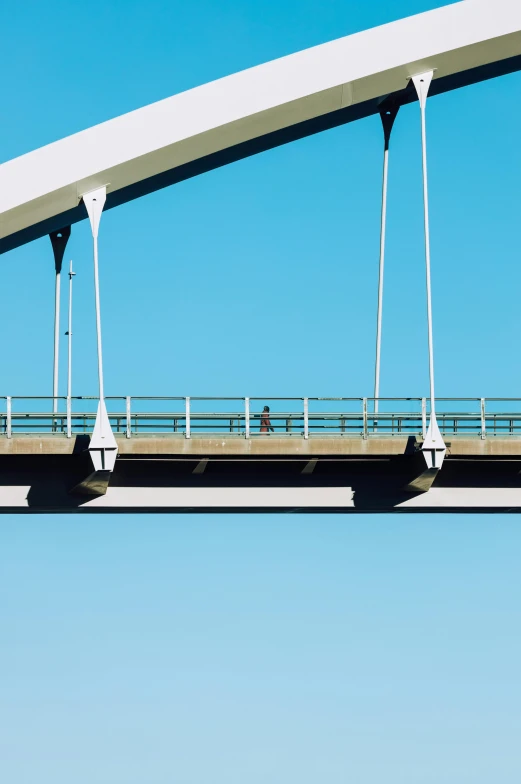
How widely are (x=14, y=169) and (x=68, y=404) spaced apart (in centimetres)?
467

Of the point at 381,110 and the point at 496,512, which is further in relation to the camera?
the point at 381,110

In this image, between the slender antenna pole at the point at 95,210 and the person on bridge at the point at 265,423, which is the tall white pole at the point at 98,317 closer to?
the slender antenna pole at the point at 95,210

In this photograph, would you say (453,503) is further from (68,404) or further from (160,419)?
(68,404)

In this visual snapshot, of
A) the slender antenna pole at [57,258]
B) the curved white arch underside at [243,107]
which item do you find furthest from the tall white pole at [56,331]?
the curved white arch underside at [243,107]

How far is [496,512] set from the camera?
26656 mm

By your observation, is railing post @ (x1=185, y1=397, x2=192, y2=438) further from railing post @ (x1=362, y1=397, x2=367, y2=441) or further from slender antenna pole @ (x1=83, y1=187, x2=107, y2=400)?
railing post @ (x1=362, y1=397, x2=367, y2=441)

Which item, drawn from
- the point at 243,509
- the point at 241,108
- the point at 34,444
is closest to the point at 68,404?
the point at 34,444

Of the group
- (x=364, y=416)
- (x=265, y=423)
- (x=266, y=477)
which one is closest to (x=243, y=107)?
(x=265, y=423)

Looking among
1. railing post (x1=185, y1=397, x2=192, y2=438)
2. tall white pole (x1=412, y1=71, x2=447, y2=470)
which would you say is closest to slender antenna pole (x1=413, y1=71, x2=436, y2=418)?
tall white pole (x1=412, y1=71, x2=447, y2=470)

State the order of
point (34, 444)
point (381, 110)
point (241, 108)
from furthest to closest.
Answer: point (381, 110), point (241, 108), point (34, 444)

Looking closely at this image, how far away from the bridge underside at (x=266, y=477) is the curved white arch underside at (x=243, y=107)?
4.97 meters

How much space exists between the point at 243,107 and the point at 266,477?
727 cm

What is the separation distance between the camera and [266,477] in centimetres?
2616

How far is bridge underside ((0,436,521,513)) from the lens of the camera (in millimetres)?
25359
